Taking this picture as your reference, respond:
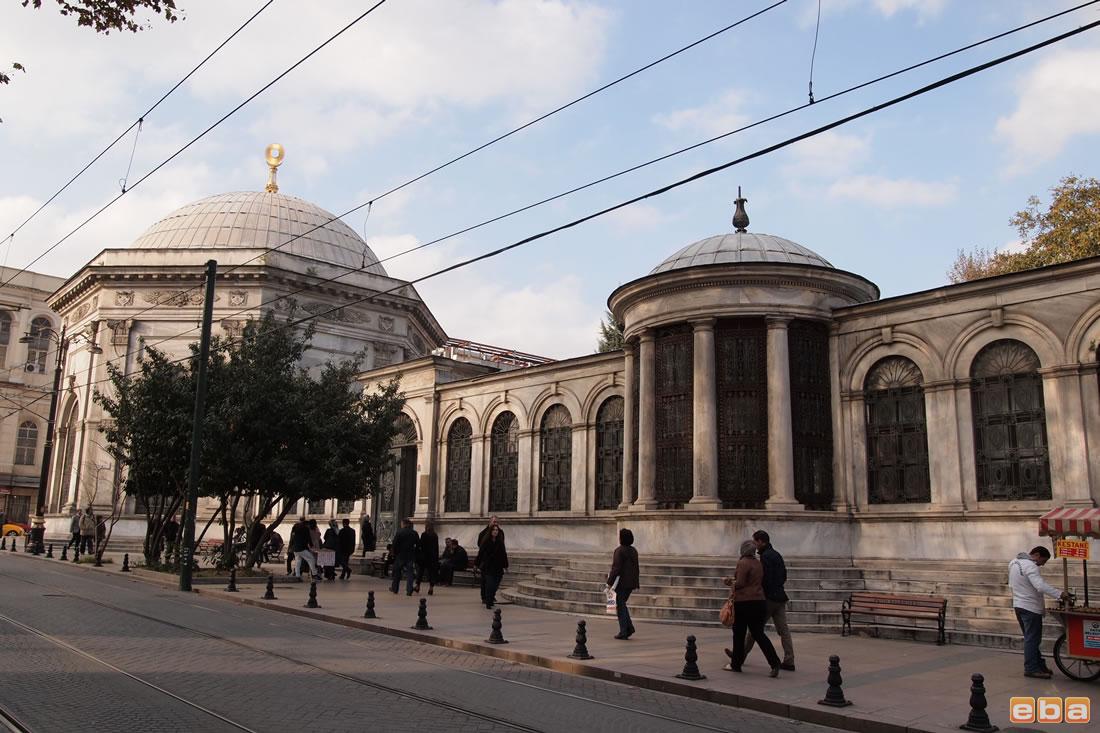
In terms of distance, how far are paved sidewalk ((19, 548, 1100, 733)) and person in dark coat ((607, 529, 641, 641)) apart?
0.22m

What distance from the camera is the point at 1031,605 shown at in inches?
430

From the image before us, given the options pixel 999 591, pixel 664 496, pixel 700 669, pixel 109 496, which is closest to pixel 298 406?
pixel 664 496

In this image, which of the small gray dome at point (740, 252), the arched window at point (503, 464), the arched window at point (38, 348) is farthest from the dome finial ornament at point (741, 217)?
the arched window at point (38, 348)

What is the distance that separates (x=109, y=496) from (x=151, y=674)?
31653 mm

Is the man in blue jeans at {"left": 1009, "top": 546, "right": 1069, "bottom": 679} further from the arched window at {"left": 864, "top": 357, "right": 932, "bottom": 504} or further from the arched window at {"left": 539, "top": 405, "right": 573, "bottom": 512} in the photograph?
the arched window at {"left": 539, "top": 405, "right": 573, "bottom": 512}

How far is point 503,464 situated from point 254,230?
75.8ft

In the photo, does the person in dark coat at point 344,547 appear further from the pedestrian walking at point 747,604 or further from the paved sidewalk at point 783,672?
the pedestrian walking at point 747,604

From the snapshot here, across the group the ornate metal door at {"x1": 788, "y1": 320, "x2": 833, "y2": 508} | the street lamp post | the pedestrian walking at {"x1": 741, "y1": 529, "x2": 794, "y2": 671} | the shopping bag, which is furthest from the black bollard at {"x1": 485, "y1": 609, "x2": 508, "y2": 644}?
the street lamp post

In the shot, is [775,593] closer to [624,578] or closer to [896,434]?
[624,578]

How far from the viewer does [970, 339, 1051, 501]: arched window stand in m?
15.6

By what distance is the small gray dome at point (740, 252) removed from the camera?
19219 millimetres

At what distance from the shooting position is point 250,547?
2462cm

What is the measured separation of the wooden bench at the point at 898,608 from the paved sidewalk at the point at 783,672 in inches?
13.9

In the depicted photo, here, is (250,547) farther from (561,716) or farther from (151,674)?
(561,716)
